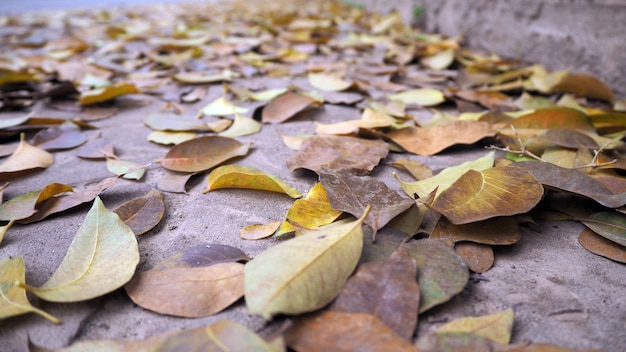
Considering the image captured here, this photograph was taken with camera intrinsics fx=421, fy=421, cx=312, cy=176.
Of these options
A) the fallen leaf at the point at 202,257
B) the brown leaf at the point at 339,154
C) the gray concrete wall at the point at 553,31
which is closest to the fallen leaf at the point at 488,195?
the brown leaf at the point at 339,154

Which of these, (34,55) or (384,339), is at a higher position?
(384,339)

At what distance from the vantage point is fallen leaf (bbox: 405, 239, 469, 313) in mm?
537

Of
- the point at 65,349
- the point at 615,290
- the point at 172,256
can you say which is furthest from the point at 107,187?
the point at 615,290

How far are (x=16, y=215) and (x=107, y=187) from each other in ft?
0.49

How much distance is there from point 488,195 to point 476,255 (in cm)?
11

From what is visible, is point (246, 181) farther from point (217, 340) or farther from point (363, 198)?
point (217, 340)

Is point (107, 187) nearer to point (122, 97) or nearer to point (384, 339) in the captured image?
point (384, 339)

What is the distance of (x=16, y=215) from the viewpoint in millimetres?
737

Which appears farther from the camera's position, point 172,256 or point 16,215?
point 16,215

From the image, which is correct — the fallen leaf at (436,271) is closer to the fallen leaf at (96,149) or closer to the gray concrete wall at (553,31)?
the fallen leaf at (96,149)

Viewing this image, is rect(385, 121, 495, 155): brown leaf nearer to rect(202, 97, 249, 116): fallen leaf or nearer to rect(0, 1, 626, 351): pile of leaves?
rect(0, 1, 626, 351): pile of leaves

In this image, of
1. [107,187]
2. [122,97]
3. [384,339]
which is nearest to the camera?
[384,339]

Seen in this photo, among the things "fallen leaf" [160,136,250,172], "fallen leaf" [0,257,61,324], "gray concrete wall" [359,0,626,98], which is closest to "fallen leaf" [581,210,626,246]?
"fallen leaf" [160,136,250,172]

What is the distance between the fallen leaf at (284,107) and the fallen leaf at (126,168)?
383 mm
